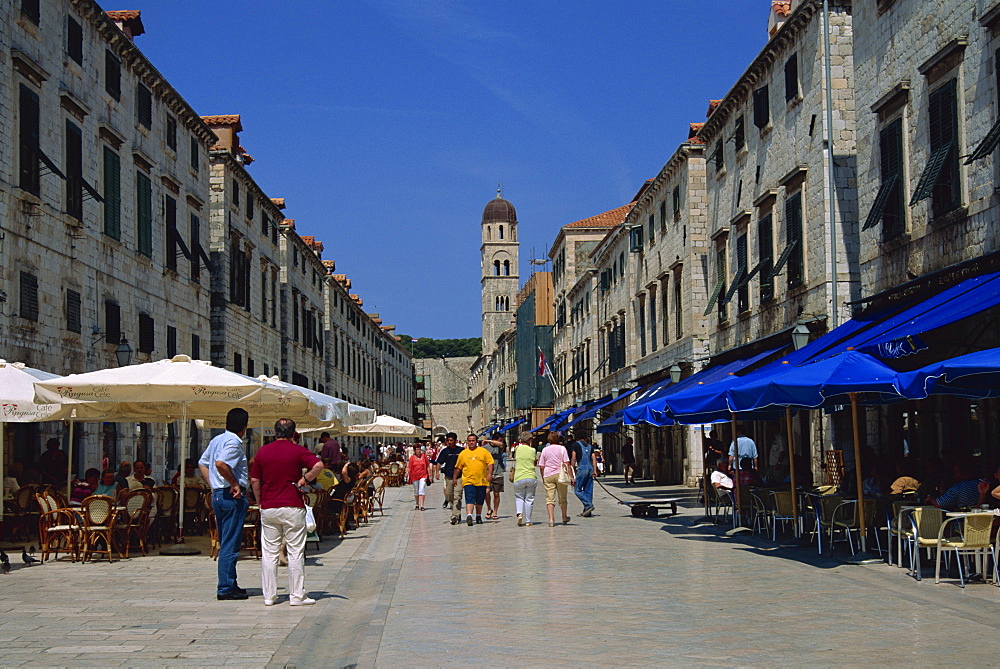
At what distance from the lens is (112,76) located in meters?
24.9

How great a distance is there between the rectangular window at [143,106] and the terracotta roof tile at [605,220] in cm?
3721

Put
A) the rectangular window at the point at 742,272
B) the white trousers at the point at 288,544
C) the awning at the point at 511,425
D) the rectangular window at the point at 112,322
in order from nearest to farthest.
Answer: the white trousers at the point at 288,544, the rectangular window at the point at 112,322, the rectangular window at the point at 742,272, the awning at the point at 511,425

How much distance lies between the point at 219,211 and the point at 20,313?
49.9ft

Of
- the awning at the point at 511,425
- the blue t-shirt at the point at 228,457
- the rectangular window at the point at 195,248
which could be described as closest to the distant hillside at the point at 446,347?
the awning at the point at 511,425

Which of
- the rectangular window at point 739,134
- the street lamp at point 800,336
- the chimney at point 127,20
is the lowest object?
the street lamp at point 800,336

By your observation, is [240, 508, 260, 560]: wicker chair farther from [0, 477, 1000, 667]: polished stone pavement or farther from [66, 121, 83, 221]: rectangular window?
[66, 121, 83, 221]: rectangular window

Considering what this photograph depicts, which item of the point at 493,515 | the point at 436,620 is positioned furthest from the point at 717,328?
the point at 436,620

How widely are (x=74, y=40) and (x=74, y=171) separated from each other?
9.49 feet

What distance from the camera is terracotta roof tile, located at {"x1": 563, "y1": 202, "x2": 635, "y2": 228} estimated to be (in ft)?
206

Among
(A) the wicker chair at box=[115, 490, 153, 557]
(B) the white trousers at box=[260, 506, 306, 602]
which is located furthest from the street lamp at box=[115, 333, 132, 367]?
(B) the white trousers at box=[260, 506, 306, 602]

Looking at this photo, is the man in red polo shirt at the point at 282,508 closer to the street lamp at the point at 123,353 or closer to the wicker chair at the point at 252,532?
the wicker chair at the point at 252,532

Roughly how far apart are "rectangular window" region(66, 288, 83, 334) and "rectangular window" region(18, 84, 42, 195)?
8.14 feet

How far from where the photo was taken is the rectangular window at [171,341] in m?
28.6

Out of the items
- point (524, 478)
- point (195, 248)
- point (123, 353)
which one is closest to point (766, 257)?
point (524, 478)
